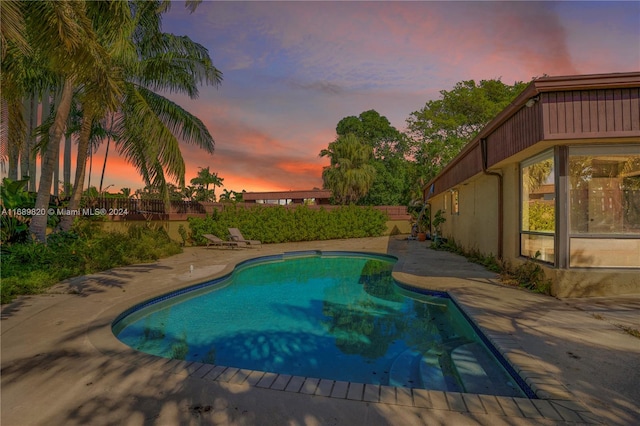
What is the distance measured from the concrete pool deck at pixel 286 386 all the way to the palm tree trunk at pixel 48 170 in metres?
4.79

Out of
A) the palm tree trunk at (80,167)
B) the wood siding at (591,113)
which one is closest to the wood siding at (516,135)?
the wood siding at (591,113)

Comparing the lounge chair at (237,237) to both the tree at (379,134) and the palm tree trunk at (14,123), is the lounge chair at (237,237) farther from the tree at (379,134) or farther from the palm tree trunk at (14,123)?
the tree at (379,134)

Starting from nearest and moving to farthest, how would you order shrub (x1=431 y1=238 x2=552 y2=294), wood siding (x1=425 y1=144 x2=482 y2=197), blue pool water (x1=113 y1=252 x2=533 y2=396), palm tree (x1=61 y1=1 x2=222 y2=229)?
blue pool water (x1=113 y1=252 x2=533 y2=396)
shrub (x1=431 y1=238 x2=552 y2=294)
wood siding (x1=425 y1=144 x2=482 y2=197)
palm tree (x1=61 y1=1 x2=222 y2=229)

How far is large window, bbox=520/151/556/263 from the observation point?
23.5ft

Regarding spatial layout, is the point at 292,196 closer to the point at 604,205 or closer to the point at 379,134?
the point at 379,134

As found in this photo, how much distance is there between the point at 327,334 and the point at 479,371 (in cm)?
268

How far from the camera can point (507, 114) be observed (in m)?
7.86

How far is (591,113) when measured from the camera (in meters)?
6.22

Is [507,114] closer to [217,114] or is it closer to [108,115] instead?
[108,115]

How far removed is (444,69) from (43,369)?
1601 cm

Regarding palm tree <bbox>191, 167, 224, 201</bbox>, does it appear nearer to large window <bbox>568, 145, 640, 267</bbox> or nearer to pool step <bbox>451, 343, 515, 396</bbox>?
large window <bbox>568, 145, 640, 267</bbox>

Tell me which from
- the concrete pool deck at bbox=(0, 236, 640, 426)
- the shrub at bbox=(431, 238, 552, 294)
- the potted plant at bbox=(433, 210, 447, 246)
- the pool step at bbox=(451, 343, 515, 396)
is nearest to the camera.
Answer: the concrete pool deck at bbox=(0, 236, 640, 426)

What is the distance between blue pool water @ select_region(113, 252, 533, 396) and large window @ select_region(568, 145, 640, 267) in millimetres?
2968

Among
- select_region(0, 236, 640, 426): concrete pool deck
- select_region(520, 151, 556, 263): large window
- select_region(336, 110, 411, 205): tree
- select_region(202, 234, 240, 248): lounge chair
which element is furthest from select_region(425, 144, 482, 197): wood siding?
select_region(336, 110, 411, 205): tree
